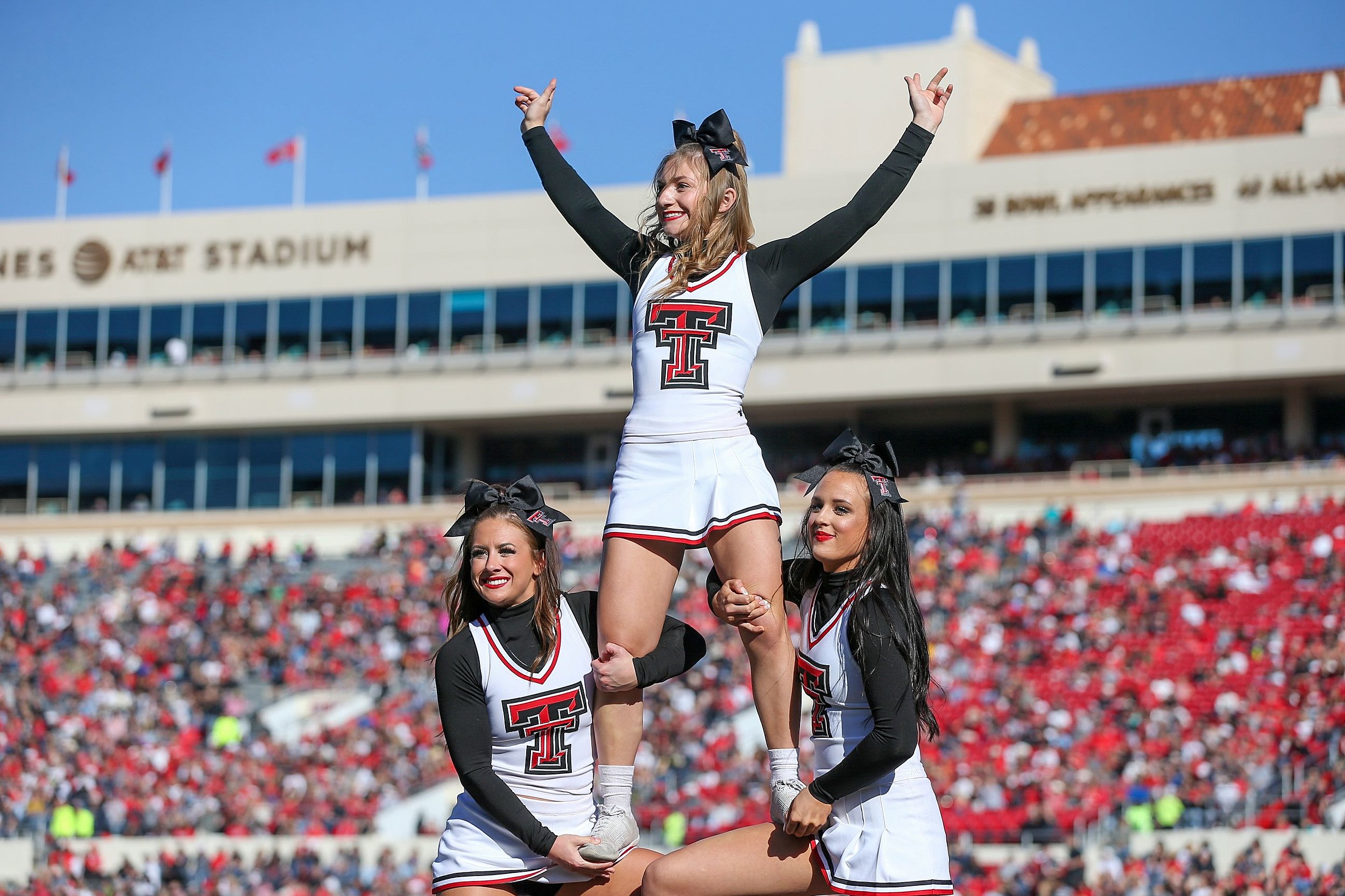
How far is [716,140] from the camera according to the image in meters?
5.80

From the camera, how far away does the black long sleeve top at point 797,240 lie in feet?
18.8

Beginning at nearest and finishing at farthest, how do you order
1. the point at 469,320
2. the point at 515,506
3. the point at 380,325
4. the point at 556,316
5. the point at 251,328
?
the point at 515,506
the point at 556,316
the point at 469,320
the point at 380,325
the point at 251,328

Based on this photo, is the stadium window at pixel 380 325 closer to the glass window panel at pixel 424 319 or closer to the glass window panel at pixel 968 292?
the glass window panel at pixel 424 319

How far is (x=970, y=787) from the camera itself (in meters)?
17.7

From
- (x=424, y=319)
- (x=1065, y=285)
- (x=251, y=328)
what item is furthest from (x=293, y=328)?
(x=1065, y=285)

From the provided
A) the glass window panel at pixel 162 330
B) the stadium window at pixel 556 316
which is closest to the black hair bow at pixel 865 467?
the stadium window at pixel 556 316

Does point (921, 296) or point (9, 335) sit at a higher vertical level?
point (921, 296)

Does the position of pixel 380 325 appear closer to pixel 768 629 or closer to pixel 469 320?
pixel 469 320

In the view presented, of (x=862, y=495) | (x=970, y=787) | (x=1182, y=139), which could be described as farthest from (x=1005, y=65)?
(x=862, y=495)

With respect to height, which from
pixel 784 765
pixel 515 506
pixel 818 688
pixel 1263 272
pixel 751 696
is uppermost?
pixel 1263 272

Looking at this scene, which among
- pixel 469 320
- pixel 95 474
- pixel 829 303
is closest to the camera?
pixel 829 303

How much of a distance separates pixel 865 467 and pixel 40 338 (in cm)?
3274

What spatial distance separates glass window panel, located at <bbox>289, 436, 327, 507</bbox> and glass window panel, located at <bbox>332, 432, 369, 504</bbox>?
0.26 meters

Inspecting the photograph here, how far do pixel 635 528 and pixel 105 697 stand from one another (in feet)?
63.2
